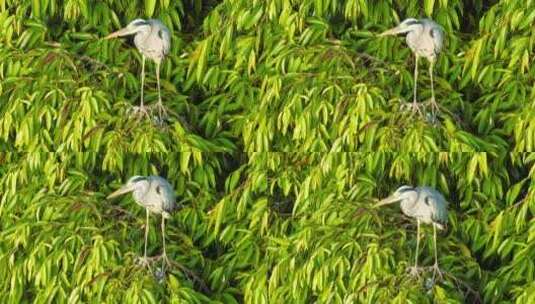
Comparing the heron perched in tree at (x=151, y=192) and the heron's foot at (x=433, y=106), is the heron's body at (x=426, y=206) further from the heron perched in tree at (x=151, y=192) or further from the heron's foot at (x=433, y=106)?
the heron perched in tree at (x=151, y=192)

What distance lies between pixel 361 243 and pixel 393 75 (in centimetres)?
53

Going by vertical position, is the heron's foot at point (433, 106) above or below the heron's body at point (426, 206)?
above

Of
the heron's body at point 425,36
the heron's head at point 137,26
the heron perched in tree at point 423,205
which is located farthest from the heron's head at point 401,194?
the heron's head at point 137,26

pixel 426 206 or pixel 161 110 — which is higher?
pixel 161 110

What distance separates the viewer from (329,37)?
5.56 metres

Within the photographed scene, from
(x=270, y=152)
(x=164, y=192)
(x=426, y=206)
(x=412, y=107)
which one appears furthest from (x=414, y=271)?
(x=164, y=192)

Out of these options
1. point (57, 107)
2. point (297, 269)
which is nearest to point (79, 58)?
point (57, 107)

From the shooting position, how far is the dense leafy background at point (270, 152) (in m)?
5.37

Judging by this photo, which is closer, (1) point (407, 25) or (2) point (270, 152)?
(1) point (407, 25)

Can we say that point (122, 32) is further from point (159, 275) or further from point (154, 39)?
point (159, 275)

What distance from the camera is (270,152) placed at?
5523 millimetres

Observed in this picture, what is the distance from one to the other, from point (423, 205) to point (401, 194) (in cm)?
8

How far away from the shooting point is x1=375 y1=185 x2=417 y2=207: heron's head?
534 centimetres

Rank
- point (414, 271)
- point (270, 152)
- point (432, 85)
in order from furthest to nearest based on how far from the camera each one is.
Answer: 1. point (270, 152)
2. point (432, 85)
3. point (414, 271)
